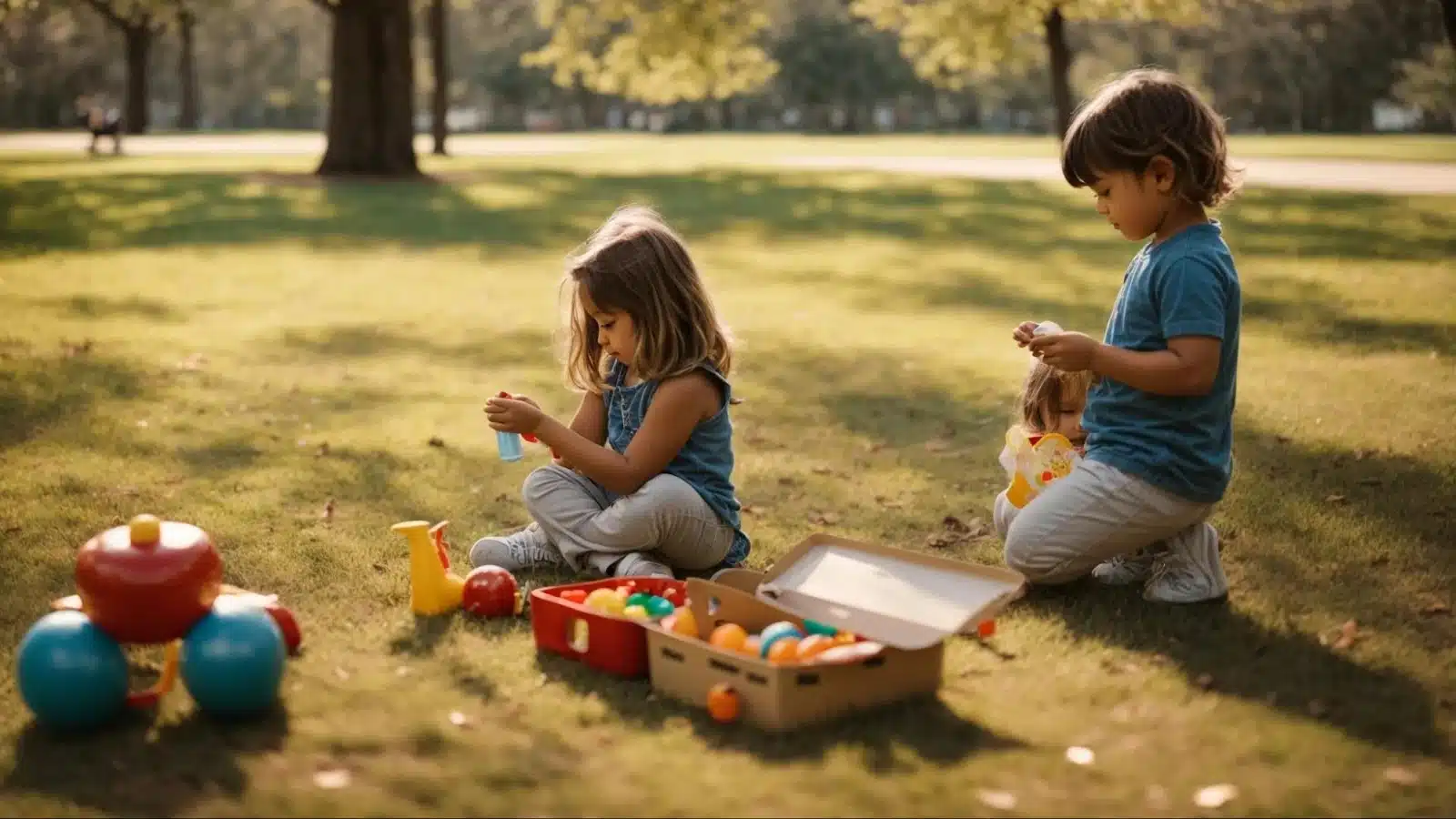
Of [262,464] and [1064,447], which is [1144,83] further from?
[262,464]

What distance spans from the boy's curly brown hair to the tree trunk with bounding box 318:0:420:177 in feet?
61.7

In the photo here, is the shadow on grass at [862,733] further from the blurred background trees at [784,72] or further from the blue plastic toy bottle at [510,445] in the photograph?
the blurred background trees at [784,72]

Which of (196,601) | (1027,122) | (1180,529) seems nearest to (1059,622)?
(1180,529)

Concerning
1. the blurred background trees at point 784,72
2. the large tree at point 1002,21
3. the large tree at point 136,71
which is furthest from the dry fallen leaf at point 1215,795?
the large tree at point 136,71

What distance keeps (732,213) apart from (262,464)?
12713mm

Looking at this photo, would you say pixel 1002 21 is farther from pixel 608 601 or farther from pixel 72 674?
pixel 72 674

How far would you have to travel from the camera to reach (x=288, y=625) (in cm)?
402

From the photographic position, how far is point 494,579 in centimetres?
443

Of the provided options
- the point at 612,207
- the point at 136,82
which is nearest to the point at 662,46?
the point at 612,207

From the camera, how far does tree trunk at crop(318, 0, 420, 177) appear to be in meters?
21.4

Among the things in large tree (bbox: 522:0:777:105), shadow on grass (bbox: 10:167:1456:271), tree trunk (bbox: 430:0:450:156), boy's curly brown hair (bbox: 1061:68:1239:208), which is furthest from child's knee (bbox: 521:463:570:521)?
tree trunk (bbox: 430:0:450:156)

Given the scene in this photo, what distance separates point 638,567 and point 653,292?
863mm

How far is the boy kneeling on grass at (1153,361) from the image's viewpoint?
419 cm

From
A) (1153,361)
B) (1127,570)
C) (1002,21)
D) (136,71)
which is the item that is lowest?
(1127,570)
